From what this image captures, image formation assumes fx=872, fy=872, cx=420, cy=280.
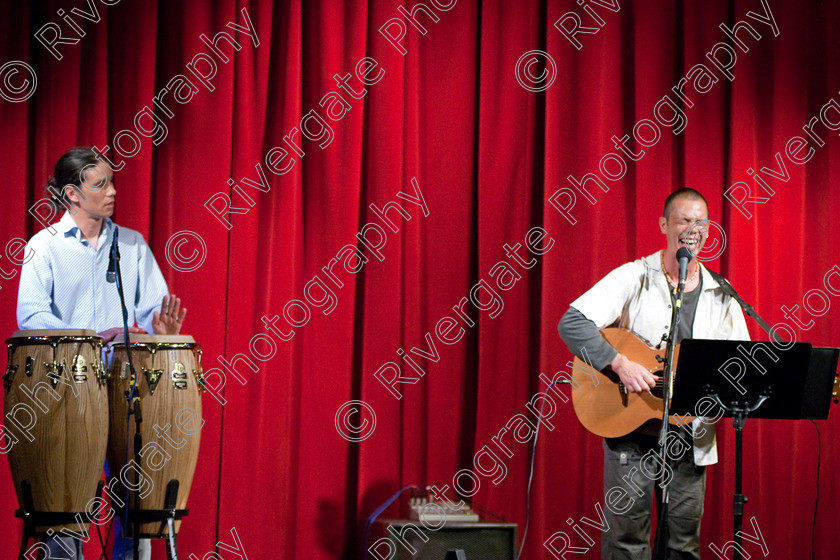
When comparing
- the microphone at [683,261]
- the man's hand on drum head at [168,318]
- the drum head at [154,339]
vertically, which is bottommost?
the drum head at [154,339]

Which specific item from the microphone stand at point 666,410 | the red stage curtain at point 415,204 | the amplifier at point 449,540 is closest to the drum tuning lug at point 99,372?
the red stage curtain at point 415,204

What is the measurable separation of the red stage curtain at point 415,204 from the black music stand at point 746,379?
54.2 inches

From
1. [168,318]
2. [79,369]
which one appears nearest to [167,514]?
[79,369]

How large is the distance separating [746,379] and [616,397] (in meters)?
0.65

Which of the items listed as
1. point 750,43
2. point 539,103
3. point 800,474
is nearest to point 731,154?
point 750,43

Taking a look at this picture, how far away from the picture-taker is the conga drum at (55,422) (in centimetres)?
297

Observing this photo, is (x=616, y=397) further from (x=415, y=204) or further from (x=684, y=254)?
(x=415, y=204)

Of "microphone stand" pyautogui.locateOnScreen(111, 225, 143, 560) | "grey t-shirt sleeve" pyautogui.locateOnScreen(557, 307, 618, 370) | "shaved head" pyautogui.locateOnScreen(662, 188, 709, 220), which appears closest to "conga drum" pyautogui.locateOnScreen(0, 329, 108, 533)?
"microphone stand" pyautogui.locateOnScreen(111, 225, 143, 560)

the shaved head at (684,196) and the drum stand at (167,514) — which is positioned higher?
the shaved head at (684,196)

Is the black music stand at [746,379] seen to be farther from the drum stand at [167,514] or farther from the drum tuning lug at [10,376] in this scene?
the drum tuning lug at [10,376]

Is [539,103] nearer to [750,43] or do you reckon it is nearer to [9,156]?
[750,43]

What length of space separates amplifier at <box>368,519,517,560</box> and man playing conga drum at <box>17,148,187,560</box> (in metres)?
0.98

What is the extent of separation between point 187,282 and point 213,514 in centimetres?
111

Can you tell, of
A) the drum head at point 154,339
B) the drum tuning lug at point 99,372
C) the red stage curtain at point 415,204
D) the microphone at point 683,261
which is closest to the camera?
the microphone at point 683,261
